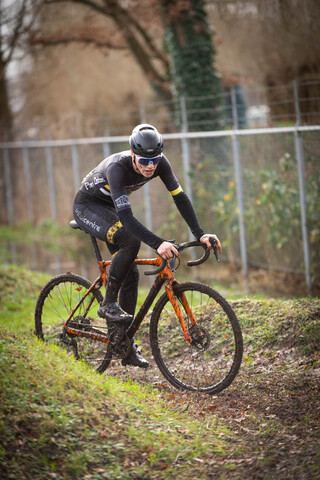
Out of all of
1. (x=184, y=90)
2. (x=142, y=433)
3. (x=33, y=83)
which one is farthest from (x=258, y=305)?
(x=33, y=83)

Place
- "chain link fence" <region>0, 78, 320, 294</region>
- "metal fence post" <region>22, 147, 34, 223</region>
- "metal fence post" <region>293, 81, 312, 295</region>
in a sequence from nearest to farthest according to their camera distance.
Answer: "metal fence post" <region>293, 81, 312, 295</region> < "chain link fence" <region>0, 78, 320, 294</region> < "metal fence post" <region>22, 147, 34, 223</region>

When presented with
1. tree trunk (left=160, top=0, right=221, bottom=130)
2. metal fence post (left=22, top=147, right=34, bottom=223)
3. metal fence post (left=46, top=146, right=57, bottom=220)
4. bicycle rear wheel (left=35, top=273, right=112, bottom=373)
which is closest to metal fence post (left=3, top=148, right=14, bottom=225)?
metal fence post (left=22, top=147, right=34, bottom=223)

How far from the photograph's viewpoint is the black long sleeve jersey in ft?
17.8

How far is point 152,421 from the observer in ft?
16.4

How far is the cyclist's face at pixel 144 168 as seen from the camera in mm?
5598

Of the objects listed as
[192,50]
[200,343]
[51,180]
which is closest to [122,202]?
[200,343]

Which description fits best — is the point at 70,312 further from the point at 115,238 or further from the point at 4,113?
the point at 4,113

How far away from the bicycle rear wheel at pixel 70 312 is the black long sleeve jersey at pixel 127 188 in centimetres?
89

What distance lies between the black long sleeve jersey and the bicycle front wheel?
0.55 m

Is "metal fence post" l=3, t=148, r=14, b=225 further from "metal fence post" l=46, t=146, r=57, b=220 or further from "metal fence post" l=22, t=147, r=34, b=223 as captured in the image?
"metal fence post" l=46, t=146, r=57, b=220

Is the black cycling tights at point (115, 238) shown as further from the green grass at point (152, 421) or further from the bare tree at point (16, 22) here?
the bare tree at point (16, 22)

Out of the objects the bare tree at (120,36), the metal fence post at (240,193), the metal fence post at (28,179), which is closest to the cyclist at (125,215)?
the metal fence post at (240,193)

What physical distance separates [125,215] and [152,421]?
5.07 ft

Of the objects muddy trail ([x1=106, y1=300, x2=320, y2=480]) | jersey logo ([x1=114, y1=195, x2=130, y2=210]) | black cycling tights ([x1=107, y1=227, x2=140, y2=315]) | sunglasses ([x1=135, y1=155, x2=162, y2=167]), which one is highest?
sunglasses ([x1=135, y1=155, x2=162, y2=167])
